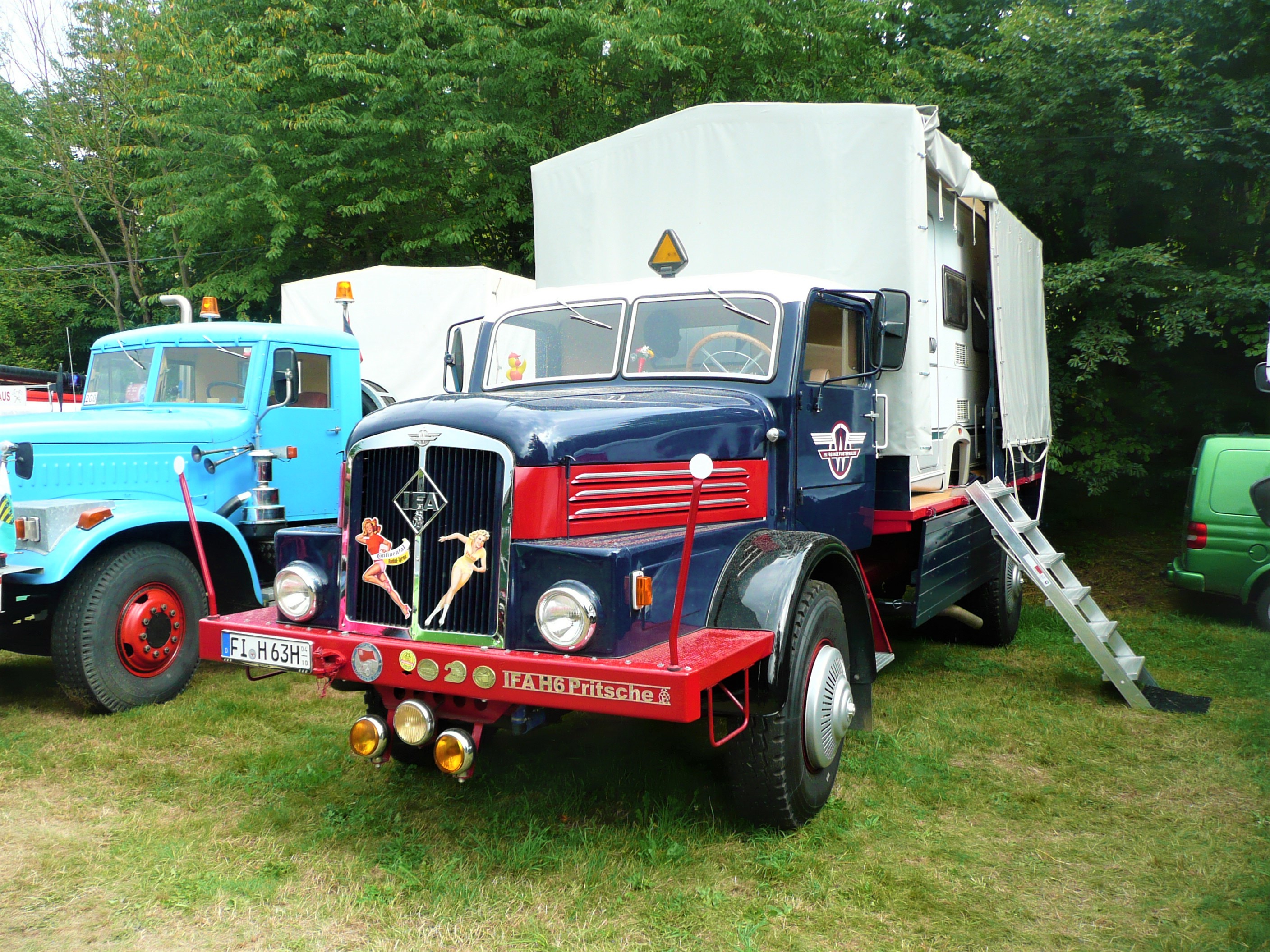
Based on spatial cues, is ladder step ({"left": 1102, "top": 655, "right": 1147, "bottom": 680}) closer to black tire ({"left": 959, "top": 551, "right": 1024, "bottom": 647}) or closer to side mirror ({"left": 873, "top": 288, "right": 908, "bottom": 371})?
black tire ({"left": 959, "top": 551, "right": 1024, "bottom": 647})

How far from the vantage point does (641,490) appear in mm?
3555

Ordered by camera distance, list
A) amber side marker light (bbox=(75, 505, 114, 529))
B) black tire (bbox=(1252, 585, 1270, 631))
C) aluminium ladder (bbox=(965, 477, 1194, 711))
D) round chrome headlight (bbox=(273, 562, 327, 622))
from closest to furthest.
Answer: round chrome headlight (bbox=(273, 562, 327, 622)) → amber side marker light (bbox=(75, 505, 114, 529)) → aluminium ladder (bbox=(965, 477, 1194, 711)) → black tire (bbox=(1252, 585, 1270, 631))

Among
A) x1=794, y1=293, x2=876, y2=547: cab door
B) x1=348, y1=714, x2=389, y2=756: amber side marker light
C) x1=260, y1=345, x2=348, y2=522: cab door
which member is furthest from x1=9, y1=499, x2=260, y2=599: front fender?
x1=794, y1=293, x2=876, y2=547: cab door

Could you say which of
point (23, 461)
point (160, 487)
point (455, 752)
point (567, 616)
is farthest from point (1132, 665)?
point (23, 461)

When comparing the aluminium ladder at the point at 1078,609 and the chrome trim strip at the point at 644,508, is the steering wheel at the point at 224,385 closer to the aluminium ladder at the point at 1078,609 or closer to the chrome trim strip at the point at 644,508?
the chrome trim strip at the point at 644,508

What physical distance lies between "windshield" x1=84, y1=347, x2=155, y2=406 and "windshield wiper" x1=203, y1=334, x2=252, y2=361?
17.1 inches

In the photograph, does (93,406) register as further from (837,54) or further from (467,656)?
(837,54)

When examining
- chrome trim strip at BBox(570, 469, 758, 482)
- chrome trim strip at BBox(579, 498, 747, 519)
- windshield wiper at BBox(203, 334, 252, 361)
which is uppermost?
windshield wiper at BBox(203, 334, 252, 361)

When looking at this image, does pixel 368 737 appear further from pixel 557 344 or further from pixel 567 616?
pixel 557 344

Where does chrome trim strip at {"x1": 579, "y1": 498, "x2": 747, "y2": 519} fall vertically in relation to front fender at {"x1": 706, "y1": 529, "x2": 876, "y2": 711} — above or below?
above

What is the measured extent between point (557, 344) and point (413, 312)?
470 centimetres

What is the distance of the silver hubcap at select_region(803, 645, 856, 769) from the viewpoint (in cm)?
369

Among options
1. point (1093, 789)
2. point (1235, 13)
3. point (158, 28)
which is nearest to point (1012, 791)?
point (1093, 789)

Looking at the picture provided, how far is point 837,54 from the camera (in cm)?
1334
